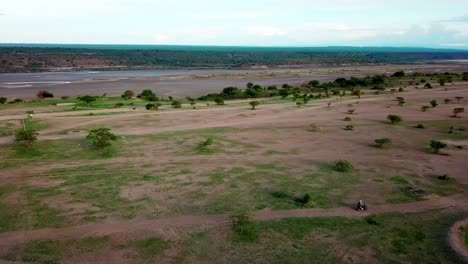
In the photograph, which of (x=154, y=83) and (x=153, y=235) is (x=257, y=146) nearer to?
(x=153, y=235)

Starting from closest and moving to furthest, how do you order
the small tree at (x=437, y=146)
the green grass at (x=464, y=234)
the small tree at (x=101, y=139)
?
the green grass at (x=464, y=234) < the small tree at (x=101, y=139) < the small tree at (x=437, y=146)

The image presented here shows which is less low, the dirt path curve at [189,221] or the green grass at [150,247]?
the dirt path curve at [189,221]

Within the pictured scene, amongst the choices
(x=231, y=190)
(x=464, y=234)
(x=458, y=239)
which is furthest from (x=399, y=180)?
(x=231, y=190)

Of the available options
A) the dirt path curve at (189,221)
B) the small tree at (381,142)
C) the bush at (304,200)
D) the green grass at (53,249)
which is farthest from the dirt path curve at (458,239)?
the green grass at (53,249)

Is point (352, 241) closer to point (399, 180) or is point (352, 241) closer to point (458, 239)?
point (458, 239)

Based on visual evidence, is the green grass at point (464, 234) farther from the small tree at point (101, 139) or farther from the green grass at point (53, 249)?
the small tree at point (101, 139)

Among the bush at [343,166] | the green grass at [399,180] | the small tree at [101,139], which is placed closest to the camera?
the green grass at [399,180]
